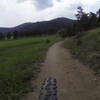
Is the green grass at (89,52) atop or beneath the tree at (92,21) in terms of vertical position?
beneath

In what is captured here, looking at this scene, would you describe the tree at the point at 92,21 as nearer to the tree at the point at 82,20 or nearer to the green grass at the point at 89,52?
the tree at the point at 82,20

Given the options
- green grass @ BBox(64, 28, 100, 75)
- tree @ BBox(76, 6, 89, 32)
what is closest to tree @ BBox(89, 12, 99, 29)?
tree @ BBox(76, 6, 89, 32)

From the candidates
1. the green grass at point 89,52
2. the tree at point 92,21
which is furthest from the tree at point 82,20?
the green grass at point 89,52

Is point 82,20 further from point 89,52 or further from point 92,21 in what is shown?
point 89,52

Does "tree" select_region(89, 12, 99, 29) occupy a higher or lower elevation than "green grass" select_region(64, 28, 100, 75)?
higher

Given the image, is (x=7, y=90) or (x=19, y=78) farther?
(x=19, y=78)

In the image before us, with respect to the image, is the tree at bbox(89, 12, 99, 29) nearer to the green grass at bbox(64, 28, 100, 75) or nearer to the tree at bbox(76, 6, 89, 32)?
the tree at bbox(76, 6, 89, 32)

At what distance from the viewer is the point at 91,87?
321 inches

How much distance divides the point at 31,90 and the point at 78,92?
205 centimetres

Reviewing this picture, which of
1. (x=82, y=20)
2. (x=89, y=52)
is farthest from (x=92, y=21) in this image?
(x=89, y=52)

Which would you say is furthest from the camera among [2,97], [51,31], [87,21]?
[51,31]

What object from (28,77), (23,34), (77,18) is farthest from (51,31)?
(28,77)

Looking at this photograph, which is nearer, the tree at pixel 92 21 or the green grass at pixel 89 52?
the green grass at pixel 89 52

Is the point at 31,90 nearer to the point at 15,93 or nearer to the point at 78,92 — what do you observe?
the point at 15,93
